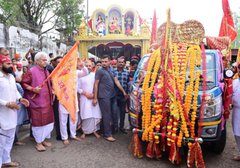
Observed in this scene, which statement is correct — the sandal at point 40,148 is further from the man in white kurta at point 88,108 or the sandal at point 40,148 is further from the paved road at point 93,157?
the man in white kurta at point 88,108

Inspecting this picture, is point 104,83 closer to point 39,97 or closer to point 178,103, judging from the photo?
point 39,97

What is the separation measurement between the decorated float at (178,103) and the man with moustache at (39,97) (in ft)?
5.16

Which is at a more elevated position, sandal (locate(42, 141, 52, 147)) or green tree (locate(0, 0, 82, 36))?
green tree (locate(0, 0, 82, 36))

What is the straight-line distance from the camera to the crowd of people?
3855 millimetres

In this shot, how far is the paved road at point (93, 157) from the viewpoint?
407 centimetres

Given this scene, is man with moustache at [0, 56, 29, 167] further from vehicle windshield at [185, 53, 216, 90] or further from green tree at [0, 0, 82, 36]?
green tree at [0, 0, 82, 36]

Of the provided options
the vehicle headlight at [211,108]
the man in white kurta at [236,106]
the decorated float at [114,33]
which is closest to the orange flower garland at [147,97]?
the vehicle headlight at [211,108]

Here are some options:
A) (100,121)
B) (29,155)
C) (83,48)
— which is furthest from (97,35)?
(29,155)

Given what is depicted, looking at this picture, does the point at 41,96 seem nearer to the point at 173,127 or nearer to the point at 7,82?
the point at 7,82

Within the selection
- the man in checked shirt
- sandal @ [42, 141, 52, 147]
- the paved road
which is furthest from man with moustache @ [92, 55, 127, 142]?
sandal @ [42, 141, 52, 147]

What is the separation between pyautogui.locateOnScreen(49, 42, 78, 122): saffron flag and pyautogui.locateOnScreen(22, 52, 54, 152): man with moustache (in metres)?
0.20

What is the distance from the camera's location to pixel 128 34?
17.9 m

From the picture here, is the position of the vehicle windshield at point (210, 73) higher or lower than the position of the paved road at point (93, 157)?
higher

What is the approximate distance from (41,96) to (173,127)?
2.38 m
